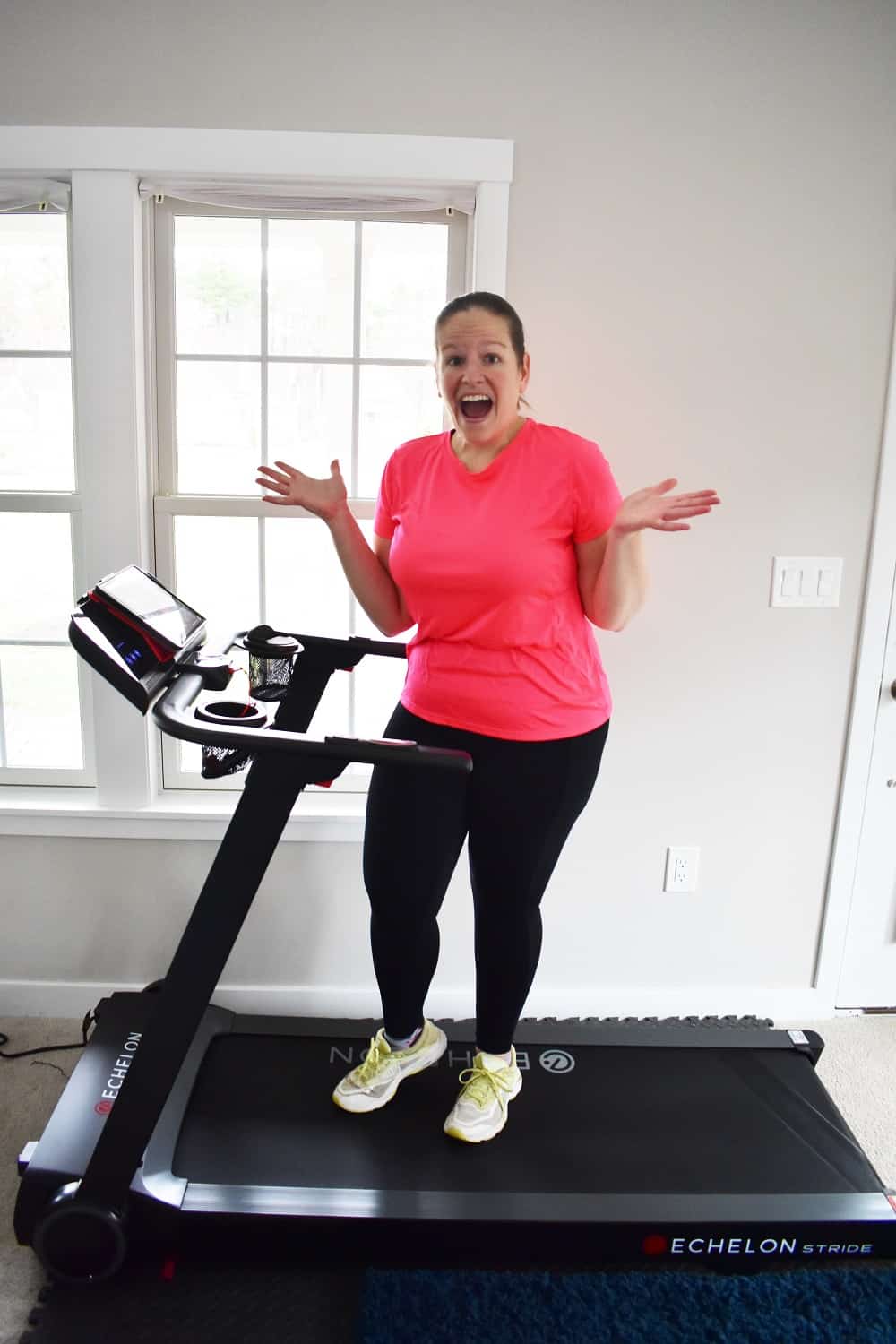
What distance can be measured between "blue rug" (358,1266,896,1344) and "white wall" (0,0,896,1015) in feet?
2.69

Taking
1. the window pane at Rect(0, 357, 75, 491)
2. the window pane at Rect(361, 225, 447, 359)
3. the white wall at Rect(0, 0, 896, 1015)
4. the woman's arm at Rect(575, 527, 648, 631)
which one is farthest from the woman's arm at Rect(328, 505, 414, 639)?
the window pane at Rect(0, 357, 75, 491)

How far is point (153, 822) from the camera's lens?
91.2 inches

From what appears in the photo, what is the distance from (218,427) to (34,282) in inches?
21.9

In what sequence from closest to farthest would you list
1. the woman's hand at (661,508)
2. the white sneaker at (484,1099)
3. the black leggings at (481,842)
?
the woman's hand at (661,508)
the black leggings at (481,842)
the white sneaker at (484,1099)

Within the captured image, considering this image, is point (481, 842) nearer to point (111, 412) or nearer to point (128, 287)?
point (111, 412)

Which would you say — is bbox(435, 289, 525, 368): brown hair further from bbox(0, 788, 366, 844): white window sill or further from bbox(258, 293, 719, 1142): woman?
bbox(0, 788, 366, 844): white window sill

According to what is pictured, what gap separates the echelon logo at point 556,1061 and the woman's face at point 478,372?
1.34 m

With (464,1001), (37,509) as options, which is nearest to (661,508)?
(464,1001)

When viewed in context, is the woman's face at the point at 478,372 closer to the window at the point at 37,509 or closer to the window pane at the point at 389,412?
the window pane at the point at 389,412

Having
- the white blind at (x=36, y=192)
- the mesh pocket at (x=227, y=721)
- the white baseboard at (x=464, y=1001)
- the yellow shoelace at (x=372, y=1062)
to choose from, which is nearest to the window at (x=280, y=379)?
the white blind at (x=36, y=192)

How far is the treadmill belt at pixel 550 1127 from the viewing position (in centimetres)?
171

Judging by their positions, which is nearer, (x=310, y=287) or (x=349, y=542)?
(x=349, y=542)

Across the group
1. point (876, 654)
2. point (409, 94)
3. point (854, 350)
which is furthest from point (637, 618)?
point (409, 94)

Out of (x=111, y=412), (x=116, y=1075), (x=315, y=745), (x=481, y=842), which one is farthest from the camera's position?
(x=111, y=412)
